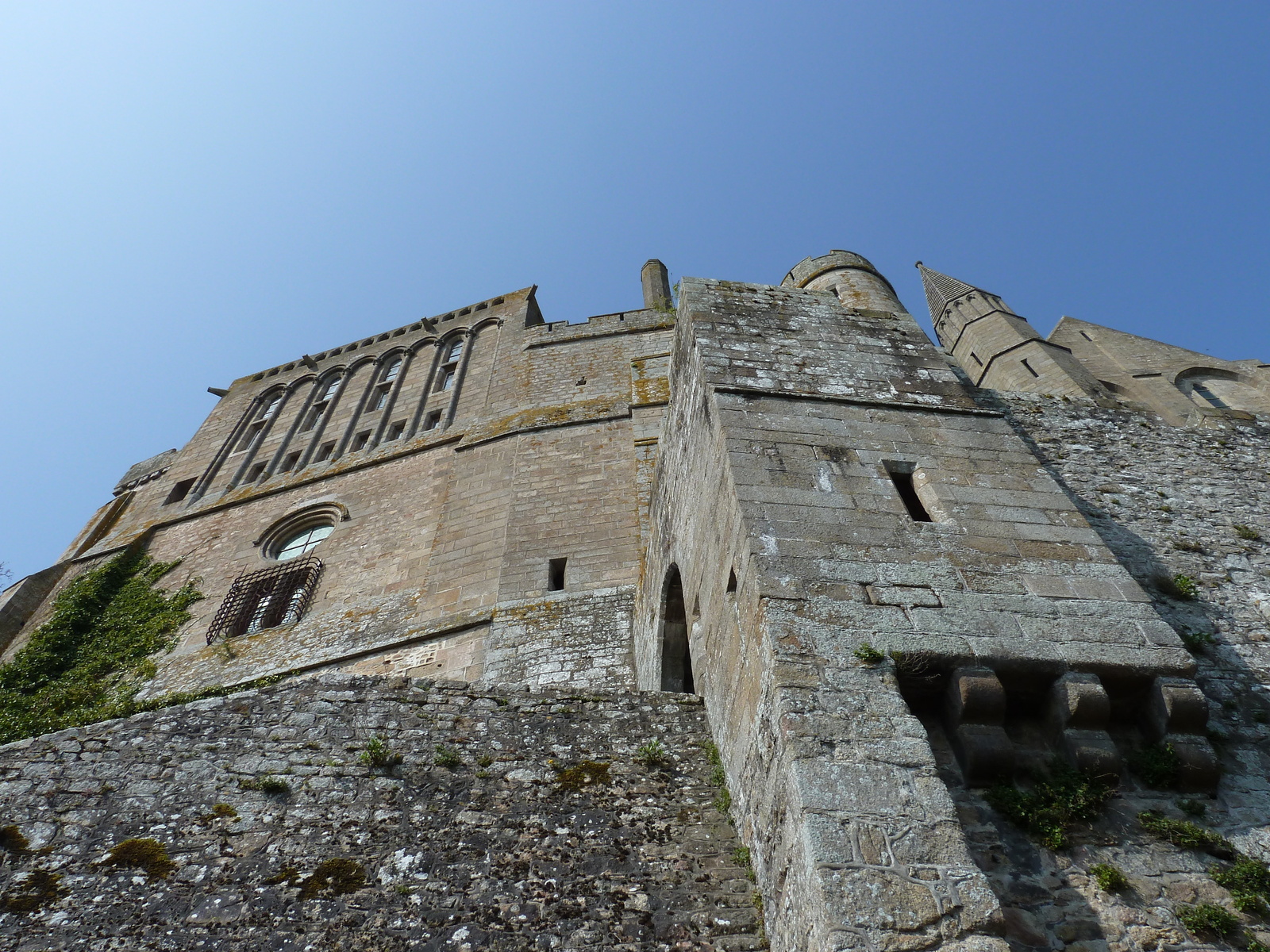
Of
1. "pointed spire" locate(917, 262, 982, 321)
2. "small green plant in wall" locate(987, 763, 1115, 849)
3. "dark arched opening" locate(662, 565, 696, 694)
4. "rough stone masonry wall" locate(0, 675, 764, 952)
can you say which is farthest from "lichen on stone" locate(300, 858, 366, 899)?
"pointed spire" locate(917, 262, 982, 321)

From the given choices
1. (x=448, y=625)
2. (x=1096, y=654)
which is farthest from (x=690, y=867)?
(x=448, y=625)

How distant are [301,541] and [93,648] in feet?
11.6

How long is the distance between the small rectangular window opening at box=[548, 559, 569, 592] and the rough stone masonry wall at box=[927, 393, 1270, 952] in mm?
6182

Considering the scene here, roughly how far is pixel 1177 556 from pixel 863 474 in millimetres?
2742

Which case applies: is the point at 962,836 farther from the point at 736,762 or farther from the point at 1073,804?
the point at 736,762

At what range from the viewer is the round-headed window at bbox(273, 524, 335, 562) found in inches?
571

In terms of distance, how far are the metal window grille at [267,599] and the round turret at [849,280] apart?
8.82 m

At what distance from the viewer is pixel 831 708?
3691 millimetres

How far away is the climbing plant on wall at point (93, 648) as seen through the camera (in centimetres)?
1133

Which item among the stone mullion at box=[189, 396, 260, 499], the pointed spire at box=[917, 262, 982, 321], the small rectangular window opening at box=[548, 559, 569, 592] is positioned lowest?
the small rectangular window opening at box=[548, 559, 569, 592]

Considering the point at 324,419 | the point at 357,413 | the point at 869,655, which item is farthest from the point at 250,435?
the point at 869,655

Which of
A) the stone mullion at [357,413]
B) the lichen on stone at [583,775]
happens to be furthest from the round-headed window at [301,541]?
the lichen on stone at [583,775]

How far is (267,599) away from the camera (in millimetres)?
13125

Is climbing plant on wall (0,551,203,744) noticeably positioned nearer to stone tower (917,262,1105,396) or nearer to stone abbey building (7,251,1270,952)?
stone abbey building (7,251,1270,952)
